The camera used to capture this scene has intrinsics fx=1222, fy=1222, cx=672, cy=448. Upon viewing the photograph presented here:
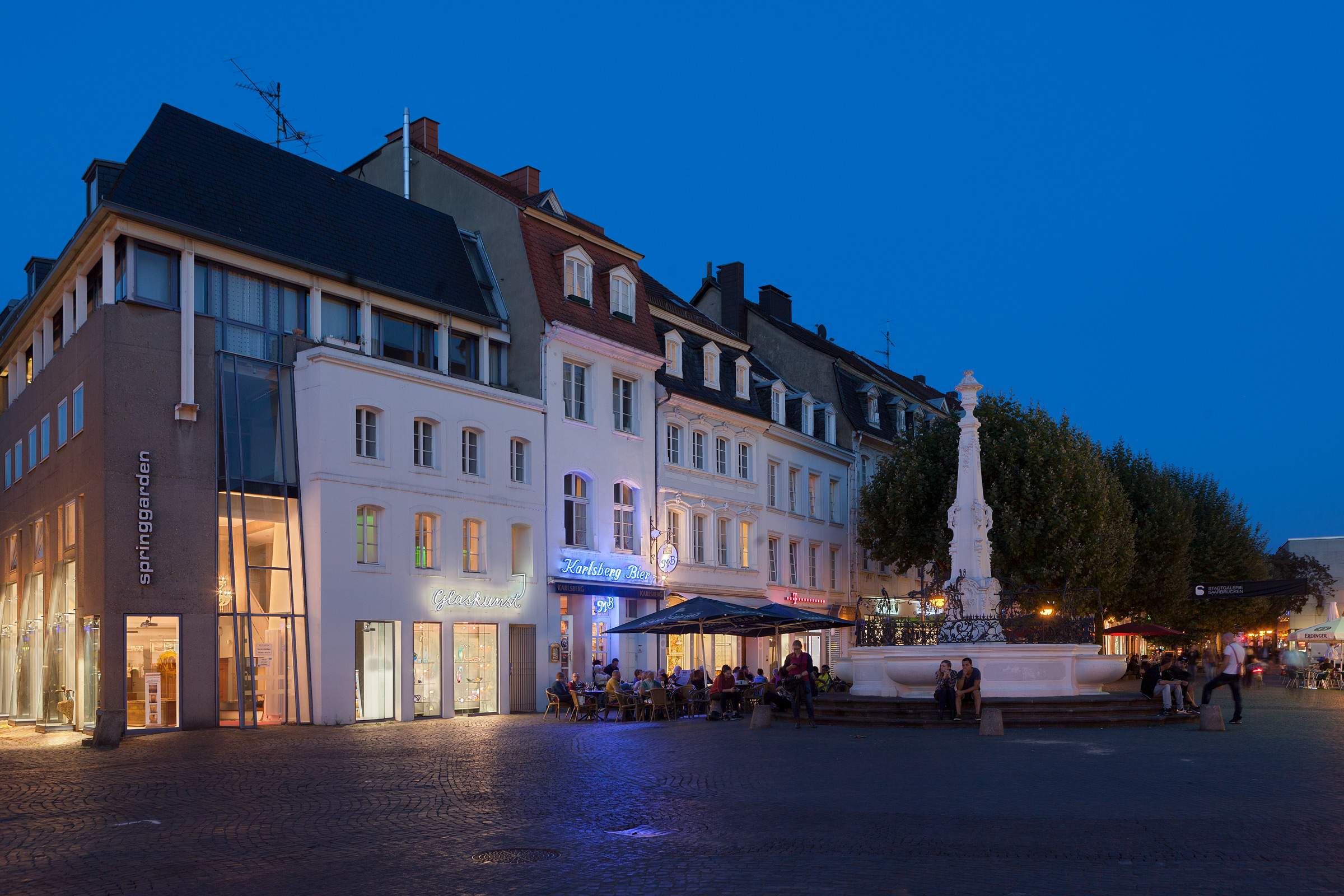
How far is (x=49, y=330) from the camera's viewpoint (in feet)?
105

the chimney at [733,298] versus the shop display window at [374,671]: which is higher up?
the chimney at [733,298]

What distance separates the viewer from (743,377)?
43344 millimetres

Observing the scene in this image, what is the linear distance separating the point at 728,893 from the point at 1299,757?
38.1 feet

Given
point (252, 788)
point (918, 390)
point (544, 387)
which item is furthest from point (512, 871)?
point (918, 390)

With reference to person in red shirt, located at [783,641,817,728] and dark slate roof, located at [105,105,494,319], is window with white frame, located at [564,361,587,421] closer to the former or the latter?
dark slate roof, located at [105,105,494,319]

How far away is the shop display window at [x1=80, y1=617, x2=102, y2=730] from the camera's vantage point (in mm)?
25281

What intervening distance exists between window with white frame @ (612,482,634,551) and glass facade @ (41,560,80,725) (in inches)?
573

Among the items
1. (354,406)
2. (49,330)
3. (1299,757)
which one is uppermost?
(49,330)

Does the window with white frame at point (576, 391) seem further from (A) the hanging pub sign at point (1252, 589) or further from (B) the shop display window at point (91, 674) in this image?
(A) the hanging pub sign at point (1252, 589)

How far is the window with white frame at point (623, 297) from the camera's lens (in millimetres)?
37250

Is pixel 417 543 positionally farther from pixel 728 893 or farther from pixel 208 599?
pixel 728 893

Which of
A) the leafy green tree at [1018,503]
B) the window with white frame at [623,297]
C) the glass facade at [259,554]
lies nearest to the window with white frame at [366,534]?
the glass facade at [259,554]

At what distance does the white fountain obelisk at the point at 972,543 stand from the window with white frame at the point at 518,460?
39.0ft

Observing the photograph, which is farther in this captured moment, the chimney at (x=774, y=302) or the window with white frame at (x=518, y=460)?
the chimney at (x=774, y=302)
